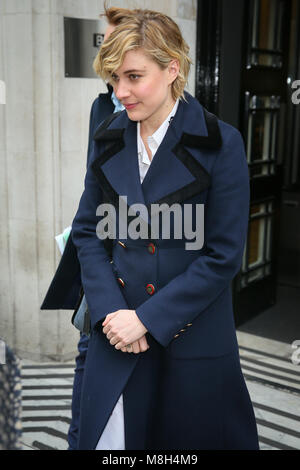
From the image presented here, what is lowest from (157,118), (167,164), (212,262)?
(212,262)

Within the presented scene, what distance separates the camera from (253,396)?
394cm

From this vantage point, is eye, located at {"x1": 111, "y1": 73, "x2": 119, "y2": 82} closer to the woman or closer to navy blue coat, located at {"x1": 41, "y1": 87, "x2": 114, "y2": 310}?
the woman

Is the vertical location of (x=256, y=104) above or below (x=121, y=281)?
above

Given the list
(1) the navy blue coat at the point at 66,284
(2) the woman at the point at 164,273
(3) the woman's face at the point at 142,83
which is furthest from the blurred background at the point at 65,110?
(3) the woman's face at the point at 142,83

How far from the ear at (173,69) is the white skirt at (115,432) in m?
1.08

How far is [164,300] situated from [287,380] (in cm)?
263

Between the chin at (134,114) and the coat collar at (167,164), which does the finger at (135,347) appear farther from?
the chin at (134,114)

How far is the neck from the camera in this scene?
1983 mm

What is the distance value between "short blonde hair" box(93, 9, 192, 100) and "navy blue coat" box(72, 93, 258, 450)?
0.70ft

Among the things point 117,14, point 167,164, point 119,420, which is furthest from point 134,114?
point 119,420

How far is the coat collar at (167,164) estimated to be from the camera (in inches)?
74.9

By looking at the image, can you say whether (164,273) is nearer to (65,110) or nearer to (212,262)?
(212,262)

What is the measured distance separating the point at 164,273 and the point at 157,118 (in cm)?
53

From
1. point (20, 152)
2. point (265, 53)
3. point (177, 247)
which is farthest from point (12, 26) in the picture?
point (177, 247)
